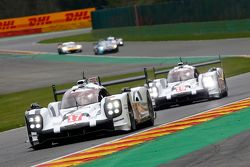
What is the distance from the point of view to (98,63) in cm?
5472

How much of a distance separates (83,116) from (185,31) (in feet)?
155

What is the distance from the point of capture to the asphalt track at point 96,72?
45.0 ft

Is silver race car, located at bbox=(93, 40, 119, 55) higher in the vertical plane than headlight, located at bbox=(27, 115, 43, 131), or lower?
higher

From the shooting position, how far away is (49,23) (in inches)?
3841

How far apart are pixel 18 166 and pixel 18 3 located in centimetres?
10168

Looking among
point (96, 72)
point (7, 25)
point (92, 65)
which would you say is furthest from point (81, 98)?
point (7, 25)

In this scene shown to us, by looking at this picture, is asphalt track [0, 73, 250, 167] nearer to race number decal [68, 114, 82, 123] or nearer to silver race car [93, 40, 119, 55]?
race number decal [68, 114, 82, 123]

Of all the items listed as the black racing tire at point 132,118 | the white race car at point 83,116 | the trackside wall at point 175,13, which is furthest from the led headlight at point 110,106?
the trackside wall at point 175,13

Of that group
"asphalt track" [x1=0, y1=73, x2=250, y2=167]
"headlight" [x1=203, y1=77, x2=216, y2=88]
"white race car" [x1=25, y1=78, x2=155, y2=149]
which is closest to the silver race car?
"asphalt track" [x1=0, y1=73, x2=250, y2=167]

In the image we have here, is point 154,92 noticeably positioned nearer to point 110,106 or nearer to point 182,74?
point 182,74

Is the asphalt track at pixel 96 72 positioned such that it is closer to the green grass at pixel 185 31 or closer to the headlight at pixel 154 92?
the headlight at pixel 154 92

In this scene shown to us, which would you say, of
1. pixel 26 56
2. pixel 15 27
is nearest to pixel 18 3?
pixel 15 27

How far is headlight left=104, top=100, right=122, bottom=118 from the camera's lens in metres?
15.1

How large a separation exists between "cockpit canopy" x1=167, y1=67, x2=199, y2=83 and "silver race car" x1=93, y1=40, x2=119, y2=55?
37669 millimetres
